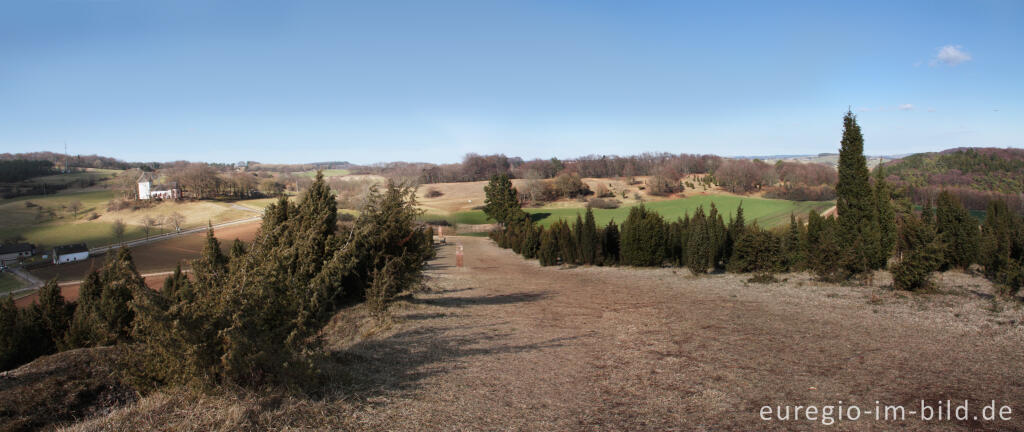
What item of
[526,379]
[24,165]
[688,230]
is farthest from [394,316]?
[24,165]

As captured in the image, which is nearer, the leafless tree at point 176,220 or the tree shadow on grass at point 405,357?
the tree shadow on grass at point 405,357

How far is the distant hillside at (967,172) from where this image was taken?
163 ft

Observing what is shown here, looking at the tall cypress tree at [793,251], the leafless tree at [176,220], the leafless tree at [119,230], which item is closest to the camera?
the tall cypress tree at [793,251]

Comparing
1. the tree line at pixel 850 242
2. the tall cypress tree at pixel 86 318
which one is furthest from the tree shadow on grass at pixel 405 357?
the tree line at pixel 850 242

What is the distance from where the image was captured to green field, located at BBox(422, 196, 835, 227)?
4750 cm

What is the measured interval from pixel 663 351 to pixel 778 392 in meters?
1.96

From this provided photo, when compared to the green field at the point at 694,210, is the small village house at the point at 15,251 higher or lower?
lower

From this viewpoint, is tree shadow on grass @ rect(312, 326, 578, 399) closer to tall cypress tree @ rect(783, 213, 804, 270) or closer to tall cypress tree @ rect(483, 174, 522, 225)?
tall cypress tree @ rect(783, 213, 804, 270)

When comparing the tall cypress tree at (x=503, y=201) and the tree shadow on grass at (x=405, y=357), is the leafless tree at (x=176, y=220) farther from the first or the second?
the tree shadow on grass at (x=405, y=357)

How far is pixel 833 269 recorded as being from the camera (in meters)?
12.6

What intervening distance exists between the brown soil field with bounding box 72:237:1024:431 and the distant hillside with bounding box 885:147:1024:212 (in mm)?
48848

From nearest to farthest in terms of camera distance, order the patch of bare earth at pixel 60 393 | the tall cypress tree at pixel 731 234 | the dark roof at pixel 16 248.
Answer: the patch of bare earth at pixel 60 393, the tall cypress tree at pixel 731 234, the dark roof at pixel 16 248

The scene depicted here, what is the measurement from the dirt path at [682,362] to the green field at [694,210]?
33731mm

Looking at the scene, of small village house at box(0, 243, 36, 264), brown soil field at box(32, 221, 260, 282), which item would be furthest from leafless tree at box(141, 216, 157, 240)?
small village house at box(0, 243, 36, 264)
